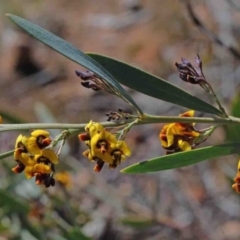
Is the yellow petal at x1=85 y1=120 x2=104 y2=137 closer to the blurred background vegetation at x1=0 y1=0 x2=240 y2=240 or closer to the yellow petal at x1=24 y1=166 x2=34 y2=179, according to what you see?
the yellow petal at x1=24 y1=166 x2=34 y2=179

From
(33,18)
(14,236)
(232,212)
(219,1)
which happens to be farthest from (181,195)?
(33,18)

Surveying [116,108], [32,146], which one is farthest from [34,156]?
[116,108]

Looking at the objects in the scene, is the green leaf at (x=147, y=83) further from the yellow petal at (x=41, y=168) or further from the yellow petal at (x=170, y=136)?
the yellow petal at (x=41, y=168)

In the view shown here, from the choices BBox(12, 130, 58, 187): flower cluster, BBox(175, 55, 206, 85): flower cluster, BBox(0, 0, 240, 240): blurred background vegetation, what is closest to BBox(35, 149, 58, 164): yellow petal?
BBox(12, 130, 58, 187): flower cluster

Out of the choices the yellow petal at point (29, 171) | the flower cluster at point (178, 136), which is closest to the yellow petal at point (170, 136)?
the flower cluster at point (178, 136)

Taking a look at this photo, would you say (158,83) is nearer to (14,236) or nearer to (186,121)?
(186,121)
